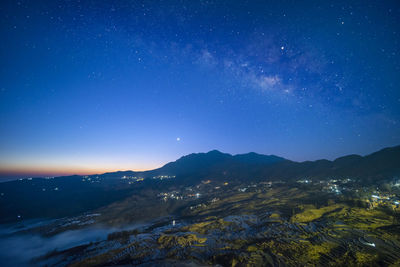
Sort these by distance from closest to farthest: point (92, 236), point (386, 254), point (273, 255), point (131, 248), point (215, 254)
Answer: point (386, 254) → point (273, 255) → point (215, 254) → point (131, 248) → point (92, 236)

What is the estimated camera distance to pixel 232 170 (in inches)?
7333

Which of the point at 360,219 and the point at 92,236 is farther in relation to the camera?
the point at 92,236

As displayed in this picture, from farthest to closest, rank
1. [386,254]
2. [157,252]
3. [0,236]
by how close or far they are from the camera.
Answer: [0,236], [157,252], [386,254]

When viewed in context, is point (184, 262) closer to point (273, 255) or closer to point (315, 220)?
point (273, 255)

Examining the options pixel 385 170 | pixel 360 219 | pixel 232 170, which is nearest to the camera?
pixel 360 219

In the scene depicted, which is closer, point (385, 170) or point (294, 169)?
point (385, 170)

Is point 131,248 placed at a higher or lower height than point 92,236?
higher

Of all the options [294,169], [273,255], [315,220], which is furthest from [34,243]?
[294,169]

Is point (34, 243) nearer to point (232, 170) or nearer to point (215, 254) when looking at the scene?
point (215, 254)

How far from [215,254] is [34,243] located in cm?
5855

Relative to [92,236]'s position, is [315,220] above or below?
above

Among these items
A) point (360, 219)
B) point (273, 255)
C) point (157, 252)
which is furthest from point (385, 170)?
point (157, 252)

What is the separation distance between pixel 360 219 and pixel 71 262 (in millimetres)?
60612

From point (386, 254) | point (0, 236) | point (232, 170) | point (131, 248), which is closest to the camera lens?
point (386, 254)
